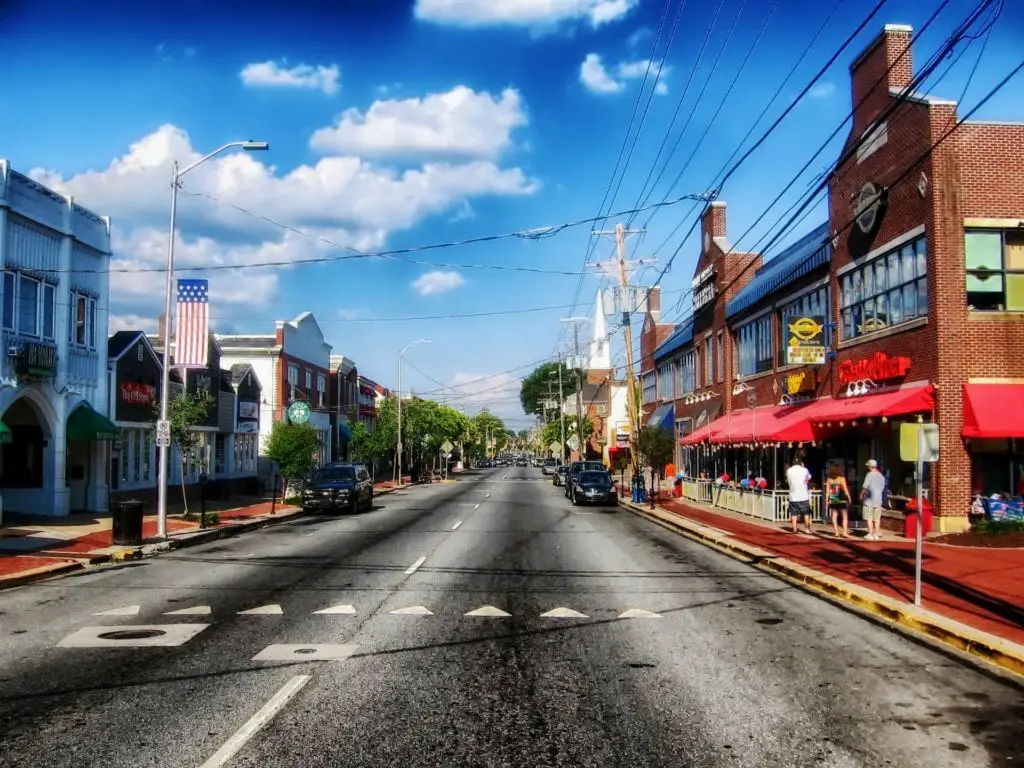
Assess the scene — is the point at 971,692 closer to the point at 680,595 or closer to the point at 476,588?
the point at 680,595

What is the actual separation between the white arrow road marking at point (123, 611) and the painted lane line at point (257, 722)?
4.31m

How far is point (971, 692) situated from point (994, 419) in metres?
12.2

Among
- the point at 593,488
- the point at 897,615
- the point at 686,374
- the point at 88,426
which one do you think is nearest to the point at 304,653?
the point at 897,615

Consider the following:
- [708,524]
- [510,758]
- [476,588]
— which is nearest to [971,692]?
[510,758]

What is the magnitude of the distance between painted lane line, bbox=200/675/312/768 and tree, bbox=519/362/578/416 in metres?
131

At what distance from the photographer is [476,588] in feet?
43.2

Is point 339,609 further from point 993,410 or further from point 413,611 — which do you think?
point 993,410

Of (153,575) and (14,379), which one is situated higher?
(14,379)

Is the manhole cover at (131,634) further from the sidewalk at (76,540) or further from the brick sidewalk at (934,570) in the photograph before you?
the brick sidewalk at (934,570)

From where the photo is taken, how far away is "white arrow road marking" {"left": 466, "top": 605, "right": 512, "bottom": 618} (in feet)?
35.8

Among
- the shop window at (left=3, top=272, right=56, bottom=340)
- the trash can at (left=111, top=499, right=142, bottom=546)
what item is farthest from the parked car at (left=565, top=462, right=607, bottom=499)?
the trash can at (left=111, top=499, right=142, bottom=546)

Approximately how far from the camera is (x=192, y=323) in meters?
25.8

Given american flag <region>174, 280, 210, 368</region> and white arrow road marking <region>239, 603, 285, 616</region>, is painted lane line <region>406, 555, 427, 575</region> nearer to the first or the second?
white arrow road marking <region>239, 603, 285, 616</region>

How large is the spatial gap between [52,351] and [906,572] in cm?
2069
